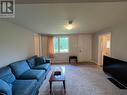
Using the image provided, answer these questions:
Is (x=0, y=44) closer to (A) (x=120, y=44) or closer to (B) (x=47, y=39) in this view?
(A) (x=120, y=44)

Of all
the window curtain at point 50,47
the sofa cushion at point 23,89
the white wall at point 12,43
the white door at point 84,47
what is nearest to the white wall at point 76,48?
the white door at point 84,47

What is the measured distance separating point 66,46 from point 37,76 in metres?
5.68

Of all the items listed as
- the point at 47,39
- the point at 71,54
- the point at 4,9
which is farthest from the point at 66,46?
the point at 4,9

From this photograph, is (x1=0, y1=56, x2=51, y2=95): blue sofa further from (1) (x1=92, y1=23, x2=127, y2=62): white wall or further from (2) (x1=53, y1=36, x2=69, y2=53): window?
(2) (x1=53, y1=36, x2=69, y2=53): window

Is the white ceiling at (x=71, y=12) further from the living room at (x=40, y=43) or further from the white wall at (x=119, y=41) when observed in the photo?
the white wall at (x=119, y=41)

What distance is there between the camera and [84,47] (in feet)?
30.8

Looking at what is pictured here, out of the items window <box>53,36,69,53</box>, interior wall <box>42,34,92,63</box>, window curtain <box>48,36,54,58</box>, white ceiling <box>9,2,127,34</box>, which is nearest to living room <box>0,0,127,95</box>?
white ceiling <box>9,2,127,34</box>

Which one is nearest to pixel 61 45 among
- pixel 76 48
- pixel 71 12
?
pixel 76 48

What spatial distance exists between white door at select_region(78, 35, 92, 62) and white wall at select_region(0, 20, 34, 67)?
14.3 feet

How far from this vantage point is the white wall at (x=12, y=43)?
3.86 m

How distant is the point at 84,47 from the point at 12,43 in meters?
5.89

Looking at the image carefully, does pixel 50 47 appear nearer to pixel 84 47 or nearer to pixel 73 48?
pixel 73 48

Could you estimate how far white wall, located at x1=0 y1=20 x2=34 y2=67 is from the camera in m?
3.86

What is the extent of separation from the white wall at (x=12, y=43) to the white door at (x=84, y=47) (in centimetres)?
435
